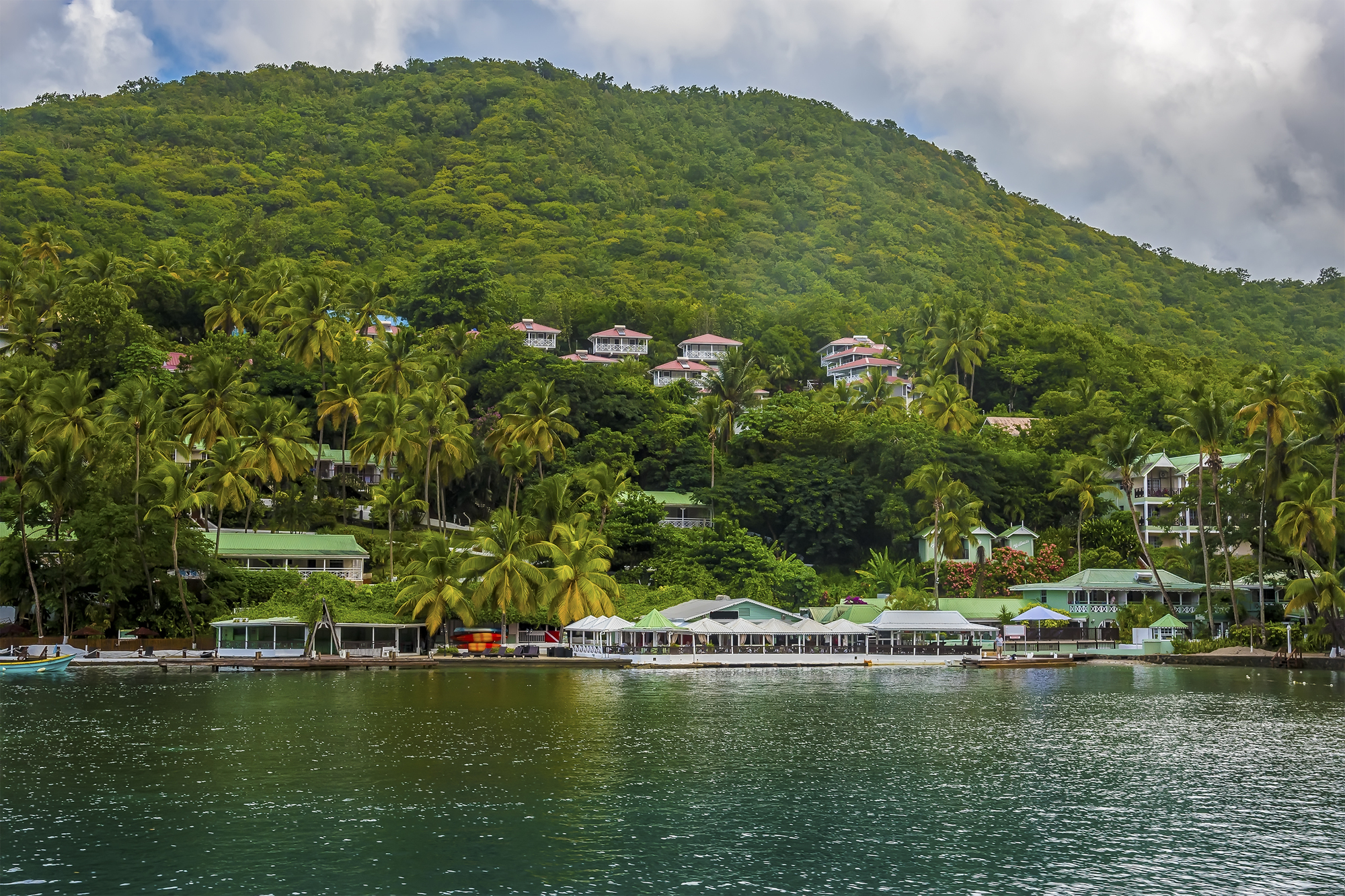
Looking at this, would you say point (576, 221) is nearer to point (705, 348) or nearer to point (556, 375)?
point (705, 348)

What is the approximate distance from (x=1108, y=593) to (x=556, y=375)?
44.5 meters

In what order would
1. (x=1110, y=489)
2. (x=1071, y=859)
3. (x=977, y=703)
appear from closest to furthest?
(x=1071, y=859) → (x=977, y=703) → (x=1110, y=489)

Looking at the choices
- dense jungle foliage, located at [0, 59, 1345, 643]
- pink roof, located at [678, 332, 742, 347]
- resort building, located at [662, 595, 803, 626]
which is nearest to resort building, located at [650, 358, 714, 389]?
pink roof, located at [678, 332, 742, 347]

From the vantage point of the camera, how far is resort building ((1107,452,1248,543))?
9425 centimetres

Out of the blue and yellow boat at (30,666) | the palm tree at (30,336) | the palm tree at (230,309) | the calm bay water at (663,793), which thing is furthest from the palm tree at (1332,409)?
the palm tree at (30,336)

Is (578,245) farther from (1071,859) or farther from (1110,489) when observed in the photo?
(1071,859)

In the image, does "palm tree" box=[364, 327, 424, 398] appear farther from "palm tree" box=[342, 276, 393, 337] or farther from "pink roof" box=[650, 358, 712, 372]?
"pink roof" box=[650, 358, 712, 372]

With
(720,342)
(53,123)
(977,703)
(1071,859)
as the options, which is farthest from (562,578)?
(53,123)

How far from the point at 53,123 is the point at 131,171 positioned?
82.3ft

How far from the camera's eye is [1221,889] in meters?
21.5

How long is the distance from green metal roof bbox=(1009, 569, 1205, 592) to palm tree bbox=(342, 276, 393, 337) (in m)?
62.8

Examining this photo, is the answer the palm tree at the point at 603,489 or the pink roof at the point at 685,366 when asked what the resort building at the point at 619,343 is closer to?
the pink roof at the point at 685,366

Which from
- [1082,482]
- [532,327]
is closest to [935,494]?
[1082,482]

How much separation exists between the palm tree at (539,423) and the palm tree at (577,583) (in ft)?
40.2
